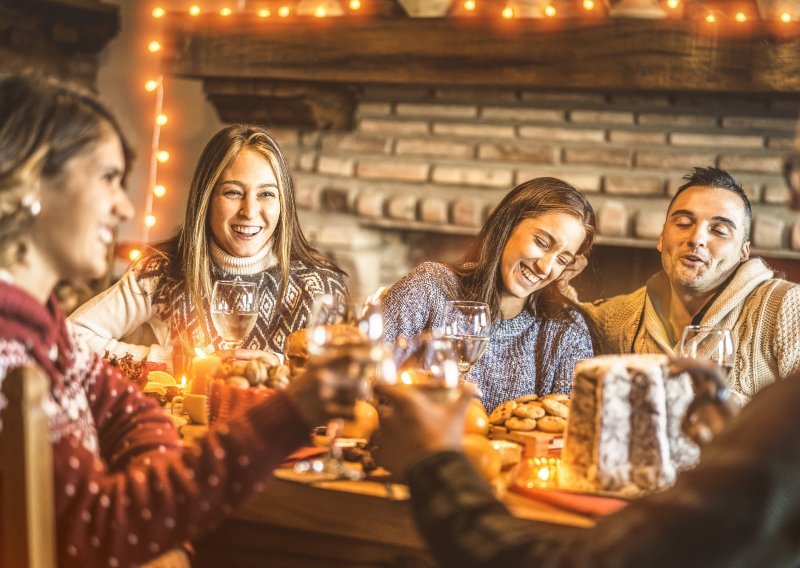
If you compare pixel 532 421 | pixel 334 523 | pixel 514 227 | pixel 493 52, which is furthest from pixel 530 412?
pixel 493 52

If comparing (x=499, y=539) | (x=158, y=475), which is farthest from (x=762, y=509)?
(x=158, y=475)

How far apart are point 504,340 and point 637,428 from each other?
1.28 meters

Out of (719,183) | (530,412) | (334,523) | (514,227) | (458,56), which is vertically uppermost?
(458,56)

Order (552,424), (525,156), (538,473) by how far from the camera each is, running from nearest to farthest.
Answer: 1. (538,473)
2. (552,424)
3. (525,156)

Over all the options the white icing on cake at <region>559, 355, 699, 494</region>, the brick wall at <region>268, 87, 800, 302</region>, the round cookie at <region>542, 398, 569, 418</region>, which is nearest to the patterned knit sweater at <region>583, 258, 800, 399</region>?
the brick wall at <region>268, 87, 800, 302</region>

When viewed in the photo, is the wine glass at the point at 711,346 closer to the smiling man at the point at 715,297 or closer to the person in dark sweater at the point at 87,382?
the person in dark sweater at the point at 87,382

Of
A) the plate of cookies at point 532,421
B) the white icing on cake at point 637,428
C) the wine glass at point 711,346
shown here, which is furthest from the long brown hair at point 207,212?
the white icing on cake at point 637,428

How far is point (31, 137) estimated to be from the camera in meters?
1.21

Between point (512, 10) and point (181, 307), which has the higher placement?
point (512, 10)

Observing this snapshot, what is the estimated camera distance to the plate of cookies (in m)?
1.70

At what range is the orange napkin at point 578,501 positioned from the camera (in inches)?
51.3

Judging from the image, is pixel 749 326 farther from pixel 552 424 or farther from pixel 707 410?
pixel 707 410

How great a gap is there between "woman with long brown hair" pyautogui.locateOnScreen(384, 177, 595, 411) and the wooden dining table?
1119 mm

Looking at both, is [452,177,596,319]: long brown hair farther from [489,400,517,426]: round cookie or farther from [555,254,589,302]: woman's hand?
[489,400,517,426]: round cookie
